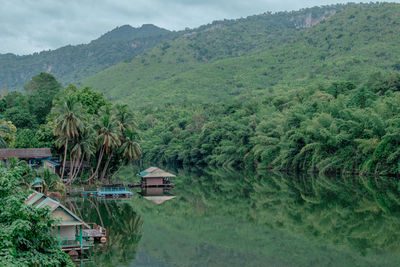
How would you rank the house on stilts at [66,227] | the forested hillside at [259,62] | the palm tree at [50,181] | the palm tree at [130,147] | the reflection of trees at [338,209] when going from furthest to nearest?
the forested hillside at [259,62]
the palm tree at [130,147]
the palm tree at [50,181]
the reflection of trees at [338,209]
the house on stilts at [66,227]

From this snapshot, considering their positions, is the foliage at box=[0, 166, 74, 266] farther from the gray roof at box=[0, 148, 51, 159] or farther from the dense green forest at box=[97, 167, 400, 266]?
the gray roof at box=[0, 148, 51, 159]

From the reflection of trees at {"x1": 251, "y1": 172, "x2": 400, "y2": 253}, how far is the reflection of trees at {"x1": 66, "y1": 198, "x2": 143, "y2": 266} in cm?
832

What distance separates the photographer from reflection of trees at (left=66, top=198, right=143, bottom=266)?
20.3 meters

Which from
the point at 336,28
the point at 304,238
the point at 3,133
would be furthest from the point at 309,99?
the point at 336,28

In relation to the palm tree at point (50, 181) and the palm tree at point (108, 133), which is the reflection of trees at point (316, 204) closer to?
the palm tree at point (108, 133)

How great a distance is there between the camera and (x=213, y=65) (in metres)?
148

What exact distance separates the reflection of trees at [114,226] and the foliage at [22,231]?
9261 mm

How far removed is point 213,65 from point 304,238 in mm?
127421

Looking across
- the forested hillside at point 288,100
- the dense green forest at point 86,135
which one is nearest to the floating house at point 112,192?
the dense green forest at point 86,135

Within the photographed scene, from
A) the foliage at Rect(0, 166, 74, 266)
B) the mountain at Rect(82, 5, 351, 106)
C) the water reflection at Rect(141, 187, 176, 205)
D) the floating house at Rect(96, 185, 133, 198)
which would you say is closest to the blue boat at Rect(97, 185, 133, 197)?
the floating house at Rect(96, 185, 133, 198)

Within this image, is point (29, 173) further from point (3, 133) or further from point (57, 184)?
point (3, 133)

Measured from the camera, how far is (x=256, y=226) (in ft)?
89.7

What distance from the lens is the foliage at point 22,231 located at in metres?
9.14

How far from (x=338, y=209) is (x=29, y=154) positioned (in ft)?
90.1
